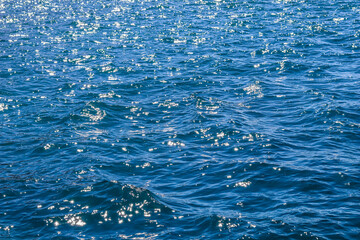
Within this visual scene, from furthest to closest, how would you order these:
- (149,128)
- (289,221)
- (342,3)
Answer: (342,3) < (149,128) < (289,221)

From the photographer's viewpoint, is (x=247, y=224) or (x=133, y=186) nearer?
(x=247, y=224)

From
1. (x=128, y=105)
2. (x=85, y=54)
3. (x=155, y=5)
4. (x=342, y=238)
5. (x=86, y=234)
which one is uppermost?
(x=155, y=5)

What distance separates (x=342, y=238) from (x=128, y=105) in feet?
60.8

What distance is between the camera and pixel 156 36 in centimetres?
5106

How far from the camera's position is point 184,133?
2630cm

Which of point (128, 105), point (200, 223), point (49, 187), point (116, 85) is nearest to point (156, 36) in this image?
point (116, 85)

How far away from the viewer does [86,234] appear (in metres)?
17.4

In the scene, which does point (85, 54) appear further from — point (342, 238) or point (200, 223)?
point (342, 238)

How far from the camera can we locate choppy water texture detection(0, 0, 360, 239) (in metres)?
18.2

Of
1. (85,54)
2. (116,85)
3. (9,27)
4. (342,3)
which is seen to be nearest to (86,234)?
(116,85)

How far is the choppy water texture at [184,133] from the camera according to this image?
59.7ft

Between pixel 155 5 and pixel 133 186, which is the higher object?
pixel 155 5

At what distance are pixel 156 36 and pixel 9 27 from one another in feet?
68.1

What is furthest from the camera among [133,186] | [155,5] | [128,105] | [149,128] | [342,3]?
[155,5]
